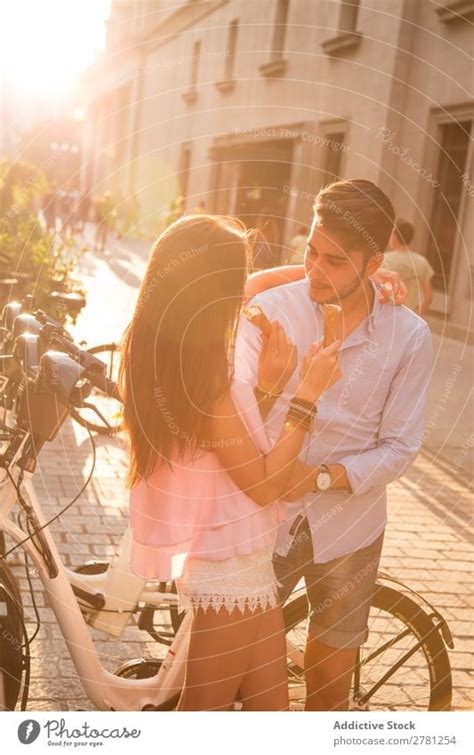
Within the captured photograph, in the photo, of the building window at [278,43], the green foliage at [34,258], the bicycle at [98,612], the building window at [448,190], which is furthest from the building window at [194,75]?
the building window at [448,190]

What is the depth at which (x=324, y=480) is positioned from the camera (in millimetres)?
2865

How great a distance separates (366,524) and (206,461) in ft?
2.16

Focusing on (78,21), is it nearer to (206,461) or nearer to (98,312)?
(206,461)

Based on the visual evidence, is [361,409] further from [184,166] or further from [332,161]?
[332,161]

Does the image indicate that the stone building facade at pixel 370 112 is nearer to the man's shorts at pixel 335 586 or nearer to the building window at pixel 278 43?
the building window at pixel 278 43

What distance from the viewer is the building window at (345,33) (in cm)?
1533

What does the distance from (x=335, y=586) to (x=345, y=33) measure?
1441cm

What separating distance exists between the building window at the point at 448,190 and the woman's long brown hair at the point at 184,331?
15.0 meters

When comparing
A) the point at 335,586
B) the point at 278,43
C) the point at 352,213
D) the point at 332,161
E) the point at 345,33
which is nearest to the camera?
the point at 352,213

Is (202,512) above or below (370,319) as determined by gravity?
below

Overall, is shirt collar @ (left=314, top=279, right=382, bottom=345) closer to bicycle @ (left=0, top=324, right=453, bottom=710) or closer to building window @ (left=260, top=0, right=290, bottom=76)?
bicycle @ (left=0, top=324, right=453, bottom=710)

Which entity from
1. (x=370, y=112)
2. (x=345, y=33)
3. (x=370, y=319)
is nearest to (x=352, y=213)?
(x=370, y=319)

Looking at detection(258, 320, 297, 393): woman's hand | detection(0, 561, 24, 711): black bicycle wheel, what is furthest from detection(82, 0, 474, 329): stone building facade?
detection(0, 561, 24, 711): black bicycle wheel

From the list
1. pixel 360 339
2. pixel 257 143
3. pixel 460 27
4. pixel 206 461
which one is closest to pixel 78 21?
pixel 360 339
